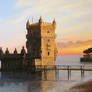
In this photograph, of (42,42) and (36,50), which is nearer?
(42,42)

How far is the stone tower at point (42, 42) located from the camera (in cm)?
7525

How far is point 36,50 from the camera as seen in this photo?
76375 millimetres

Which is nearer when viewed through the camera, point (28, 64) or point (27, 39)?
point (28, 64)

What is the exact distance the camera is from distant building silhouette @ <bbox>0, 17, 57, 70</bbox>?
74.4m

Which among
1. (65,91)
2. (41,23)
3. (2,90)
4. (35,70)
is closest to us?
(65,91)

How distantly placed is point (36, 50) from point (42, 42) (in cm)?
354

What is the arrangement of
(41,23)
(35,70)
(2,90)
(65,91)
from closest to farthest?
1. (65,91)
2. (2,90)
3. (35,70)
4. (41,23)

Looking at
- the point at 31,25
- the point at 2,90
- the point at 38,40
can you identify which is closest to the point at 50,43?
the point at 38,40

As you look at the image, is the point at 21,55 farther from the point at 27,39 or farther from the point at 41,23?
the point at 41,23

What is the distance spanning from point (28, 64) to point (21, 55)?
13.2 ft

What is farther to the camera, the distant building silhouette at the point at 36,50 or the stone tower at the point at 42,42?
the stone tower at the point at 42,42

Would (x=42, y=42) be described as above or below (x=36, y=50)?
above

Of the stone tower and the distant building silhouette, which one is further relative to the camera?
the stone tower

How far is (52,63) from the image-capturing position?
77938 millimetres
